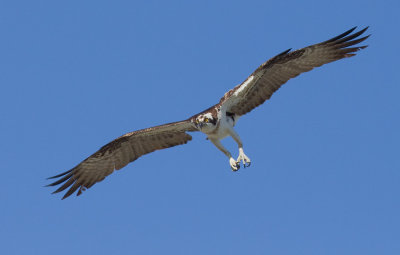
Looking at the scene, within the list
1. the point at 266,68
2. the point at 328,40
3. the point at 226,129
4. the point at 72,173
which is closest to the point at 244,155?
the point at 226,129

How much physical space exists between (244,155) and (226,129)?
77 centimetres

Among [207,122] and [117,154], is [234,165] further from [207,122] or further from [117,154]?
[117,154]

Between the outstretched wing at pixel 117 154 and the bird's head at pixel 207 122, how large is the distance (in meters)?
1.53

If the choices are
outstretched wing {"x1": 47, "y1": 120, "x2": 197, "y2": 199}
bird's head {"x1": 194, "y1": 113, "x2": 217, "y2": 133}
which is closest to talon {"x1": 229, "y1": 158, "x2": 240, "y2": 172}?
bird's head {"x1": 194, "y1": 113, "x2": 217, "y2": 133}

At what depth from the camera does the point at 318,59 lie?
1950cm

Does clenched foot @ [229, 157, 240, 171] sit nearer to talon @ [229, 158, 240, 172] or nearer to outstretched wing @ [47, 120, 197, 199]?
talon @ [229, 158, 240, 172]

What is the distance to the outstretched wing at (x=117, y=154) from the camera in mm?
21141

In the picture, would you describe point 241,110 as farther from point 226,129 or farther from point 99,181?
point 99,181

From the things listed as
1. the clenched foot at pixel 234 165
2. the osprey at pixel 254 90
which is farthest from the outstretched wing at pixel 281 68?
the clenched foot at pixel 234 165

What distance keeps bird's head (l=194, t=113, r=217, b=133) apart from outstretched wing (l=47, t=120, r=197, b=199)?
1526 millimetres

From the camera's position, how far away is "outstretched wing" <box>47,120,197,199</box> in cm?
2114

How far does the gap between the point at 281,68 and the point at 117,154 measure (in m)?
5.22

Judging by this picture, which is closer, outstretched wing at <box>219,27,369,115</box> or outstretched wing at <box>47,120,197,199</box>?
outstretched wing at <box>219,27,369,115</box>

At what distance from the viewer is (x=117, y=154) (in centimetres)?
2167
